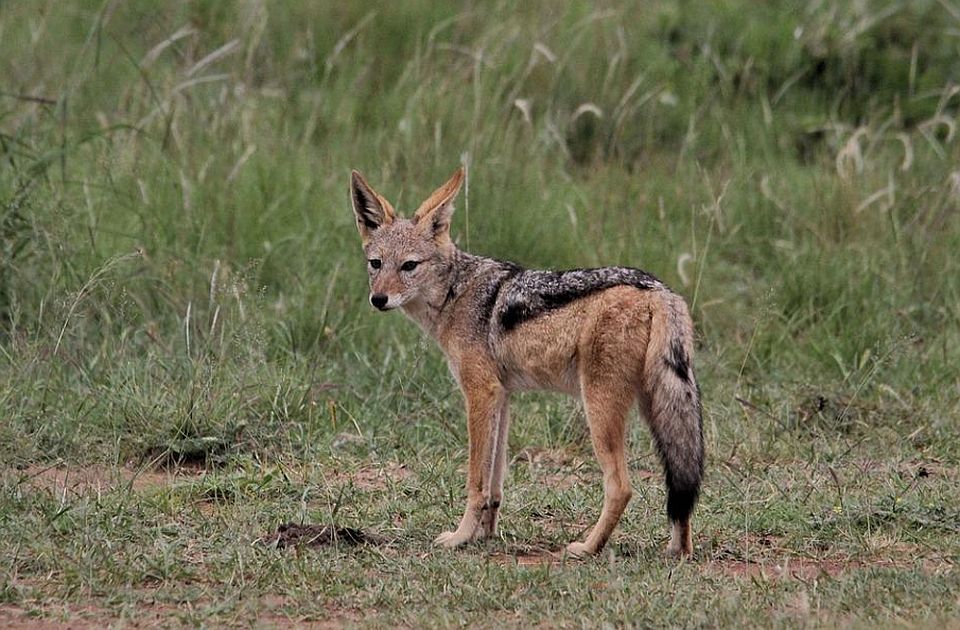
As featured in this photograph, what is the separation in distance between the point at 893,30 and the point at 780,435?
202 inches

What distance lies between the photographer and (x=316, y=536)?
17.2ft

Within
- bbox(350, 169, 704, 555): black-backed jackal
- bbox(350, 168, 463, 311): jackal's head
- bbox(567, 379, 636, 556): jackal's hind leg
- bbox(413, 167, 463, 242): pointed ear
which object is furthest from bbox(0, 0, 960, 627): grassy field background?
bbox(413, 167, 463, 242): pointed ear

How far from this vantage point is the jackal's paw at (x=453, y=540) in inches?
211

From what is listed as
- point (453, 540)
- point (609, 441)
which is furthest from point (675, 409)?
point (453, 540)

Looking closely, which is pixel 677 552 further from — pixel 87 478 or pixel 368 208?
pixel 87 478

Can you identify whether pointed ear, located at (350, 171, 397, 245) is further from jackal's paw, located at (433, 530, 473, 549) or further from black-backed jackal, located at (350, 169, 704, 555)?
jackal's paw, located at (433, 530, 473, 549)

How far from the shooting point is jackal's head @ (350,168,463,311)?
5.81 meters

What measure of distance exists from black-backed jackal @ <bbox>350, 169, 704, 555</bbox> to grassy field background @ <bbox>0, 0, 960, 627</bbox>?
272mm

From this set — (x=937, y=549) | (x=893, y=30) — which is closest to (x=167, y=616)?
(x=937, y=549)

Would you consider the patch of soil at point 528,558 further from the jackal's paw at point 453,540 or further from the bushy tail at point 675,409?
the bushy tail at point 675,409

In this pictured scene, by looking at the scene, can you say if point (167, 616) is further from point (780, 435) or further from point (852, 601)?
point (780, 435)

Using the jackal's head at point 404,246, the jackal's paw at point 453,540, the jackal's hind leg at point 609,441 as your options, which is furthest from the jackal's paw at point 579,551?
the jackal's head at point 404,246

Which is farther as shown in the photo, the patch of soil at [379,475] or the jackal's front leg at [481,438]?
the patch of soil at [379,475]

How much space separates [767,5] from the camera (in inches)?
450
